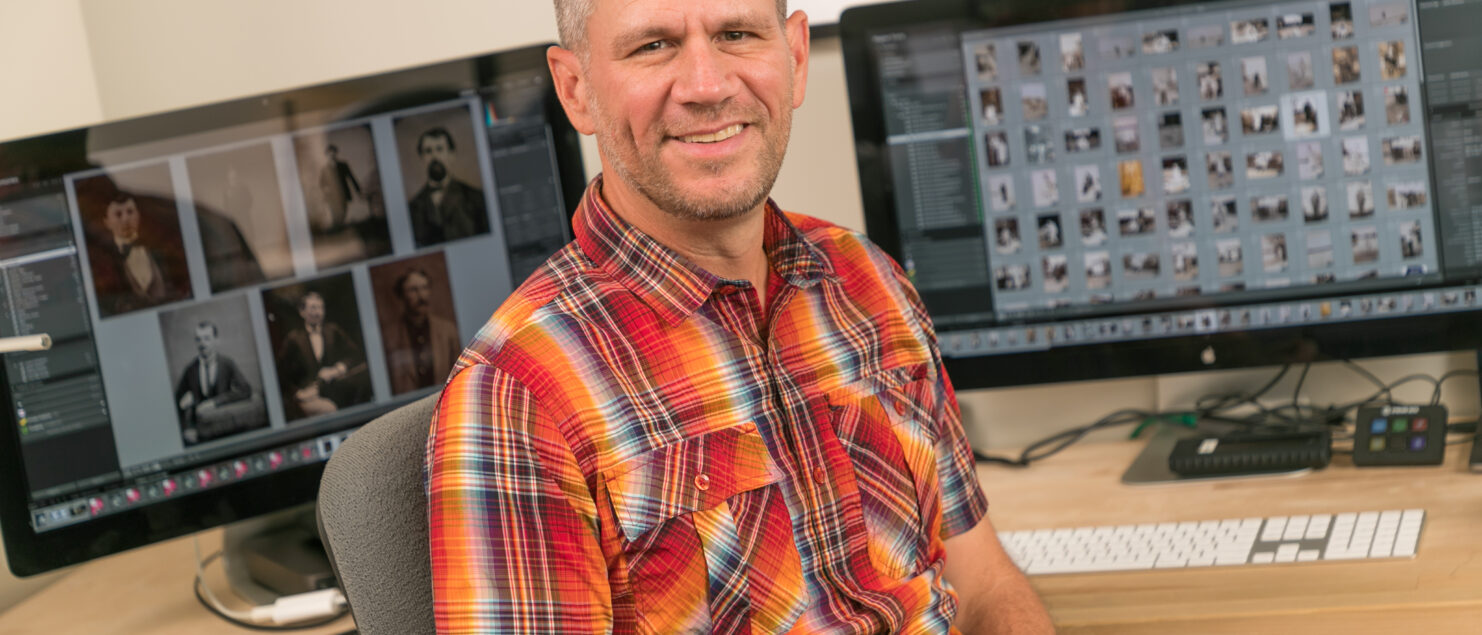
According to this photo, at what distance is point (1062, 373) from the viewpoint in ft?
4.93

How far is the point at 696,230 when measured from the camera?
1010 mm

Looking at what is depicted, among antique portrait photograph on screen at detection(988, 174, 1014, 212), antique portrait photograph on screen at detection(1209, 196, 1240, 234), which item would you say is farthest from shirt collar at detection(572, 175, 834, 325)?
antique portrait photograph on screen at detection(1209, 196, 1240, 234)

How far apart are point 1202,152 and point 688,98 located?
28.2 inches

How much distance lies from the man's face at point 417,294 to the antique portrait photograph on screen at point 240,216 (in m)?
0.12

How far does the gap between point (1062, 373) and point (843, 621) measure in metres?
0.62

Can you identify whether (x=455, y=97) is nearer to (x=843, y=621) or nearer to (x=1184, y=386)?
(x=843, y=621)

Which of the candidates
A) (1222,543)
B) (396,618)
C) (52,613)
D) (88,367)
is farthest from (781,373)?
(52,613)

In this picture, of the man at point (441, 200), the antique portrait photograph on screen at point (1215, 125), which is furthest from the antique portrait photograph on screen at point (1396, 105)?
the man at point (441, 200)

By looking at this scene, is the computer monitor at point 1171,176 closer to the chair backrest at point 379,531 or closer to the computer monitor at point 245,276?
the computer monitor at point 245,276

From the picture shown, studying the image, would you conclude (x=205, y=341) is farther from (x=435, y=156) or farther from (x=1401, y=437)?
(x=1401, y=437)

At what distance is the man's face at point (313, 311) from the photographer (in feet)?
4.51

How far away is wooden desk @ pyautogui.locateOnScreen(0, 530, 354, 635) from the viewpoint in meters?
1.35

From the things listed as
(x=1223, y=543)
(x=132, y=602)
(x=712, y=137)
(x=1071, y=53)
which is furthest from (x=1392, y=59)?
(x=132, y=602)

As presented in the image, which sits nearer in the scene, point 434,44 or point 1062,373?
point 1062,373
